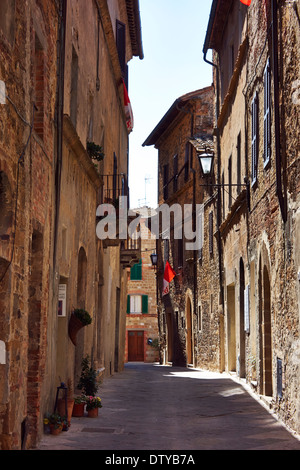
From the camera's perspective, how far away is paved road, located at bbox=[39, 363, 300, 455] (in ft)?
27.2

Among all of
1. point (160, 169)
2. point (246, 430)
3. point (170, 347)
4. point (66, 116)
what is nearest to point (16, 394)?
point (246, 430)

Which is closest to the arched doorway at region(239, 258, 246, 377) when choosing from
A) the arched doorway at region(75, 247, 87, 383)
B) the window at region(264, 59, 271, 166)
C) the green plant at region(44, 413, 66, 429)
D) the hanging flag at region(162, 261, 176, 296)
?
the arched doorway at region(75, 247, 87, 383)

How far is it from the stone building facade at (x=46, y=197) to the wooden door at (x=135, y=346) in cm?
2888

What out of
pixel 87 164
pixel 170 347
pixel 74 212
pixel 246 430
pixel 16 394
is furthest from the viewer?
pixel 170 347

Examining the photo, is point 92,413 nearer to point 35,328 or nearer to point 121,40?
point 35,328

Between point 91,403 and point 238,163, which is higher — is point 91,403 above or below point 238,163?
below

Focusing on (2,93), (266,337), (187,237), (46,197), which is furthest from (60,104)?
(187,237)

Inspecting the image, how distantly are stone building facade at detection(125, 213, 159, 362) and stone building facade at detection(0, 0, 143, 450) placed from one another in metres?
28.7

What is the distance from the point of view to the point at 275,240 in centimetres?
1084

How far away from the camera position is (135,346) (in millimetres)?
46594

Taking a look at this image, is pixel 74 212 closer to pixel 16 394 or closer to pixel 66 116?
pixel 66 116

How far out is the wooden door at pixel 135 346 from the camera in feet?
153

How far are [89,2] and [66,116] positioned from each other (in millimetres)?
5098

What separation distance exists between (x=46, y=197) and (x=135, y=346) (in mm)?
38128
